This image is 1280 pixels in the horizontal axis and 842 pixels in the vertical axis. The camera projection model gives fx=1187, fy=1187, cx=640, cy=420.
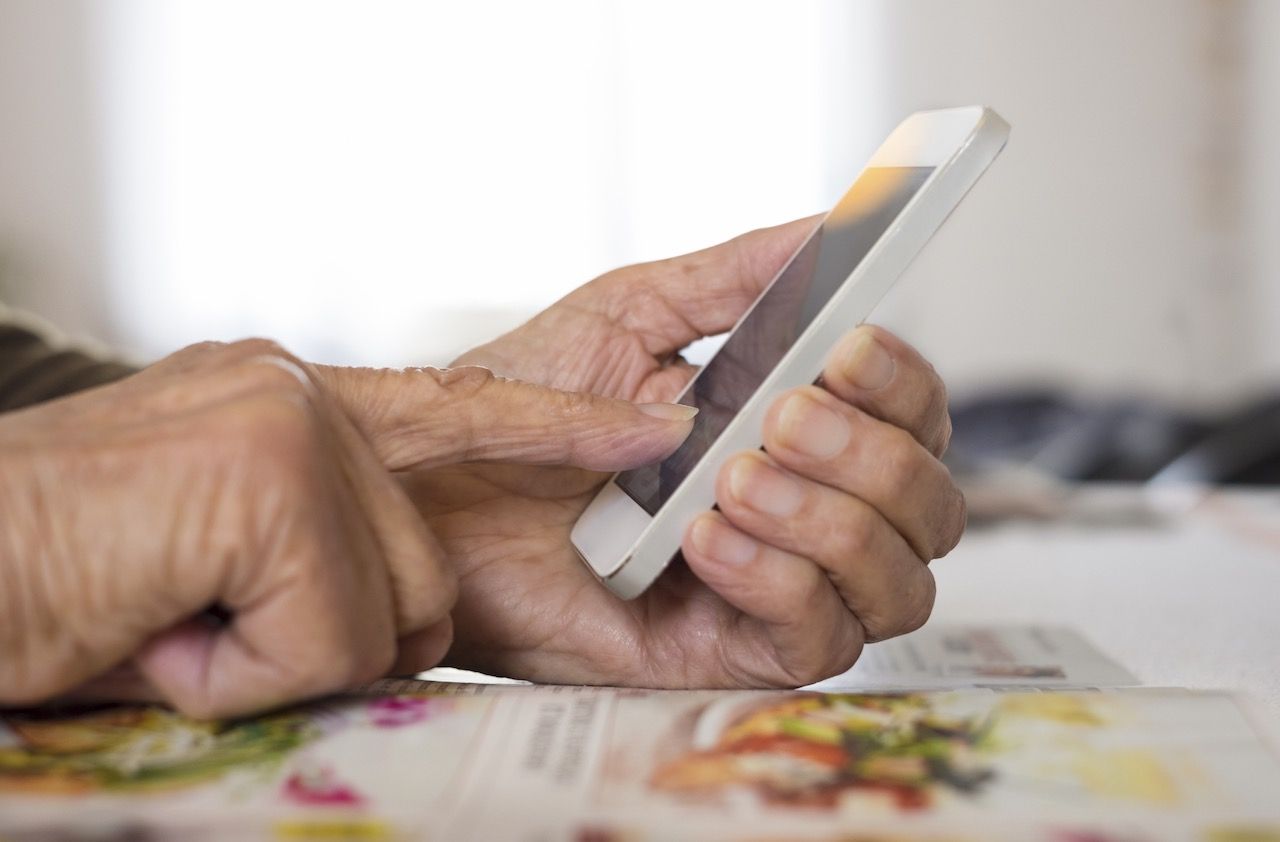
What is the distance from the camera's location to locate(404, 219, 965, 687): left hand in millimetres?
635

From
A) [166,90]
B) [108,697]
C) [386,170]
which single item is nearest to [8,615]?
[108,697]

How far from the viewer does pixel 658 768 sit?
43cm

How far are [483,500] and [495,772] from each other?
1.15 ft

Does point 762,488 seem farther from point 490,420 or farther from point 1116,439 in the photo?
point 1116,439

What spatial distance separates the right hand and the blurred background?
3284mm

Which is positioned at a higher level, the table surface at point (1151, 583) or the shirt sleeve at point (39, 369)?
the shirt sleeve at point (39, 369)

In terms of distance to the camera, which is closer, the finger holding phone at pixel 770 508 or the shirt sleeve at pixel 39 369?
the finger holding phone at pixel 770 508

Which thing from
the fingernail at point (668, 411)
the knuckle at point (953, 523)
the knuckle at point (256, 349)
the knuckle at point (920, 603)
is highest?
the knuckle at point (256, 349)

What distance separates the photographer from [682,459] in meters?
0.67

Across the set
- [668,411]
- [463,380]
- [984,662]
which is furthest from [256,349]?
[984,662]

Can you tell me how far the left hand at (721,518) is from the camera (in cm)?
64

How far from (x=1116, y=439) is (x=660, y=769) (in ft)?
9.30


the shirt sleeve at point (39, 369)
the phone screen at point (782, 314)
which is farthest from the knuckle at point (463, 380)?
the shirt sleeve at point (39, 369)

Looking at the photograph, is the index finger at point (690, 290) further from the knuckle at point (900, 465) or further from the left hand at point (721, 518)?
the knuckle at point (900, 465)
